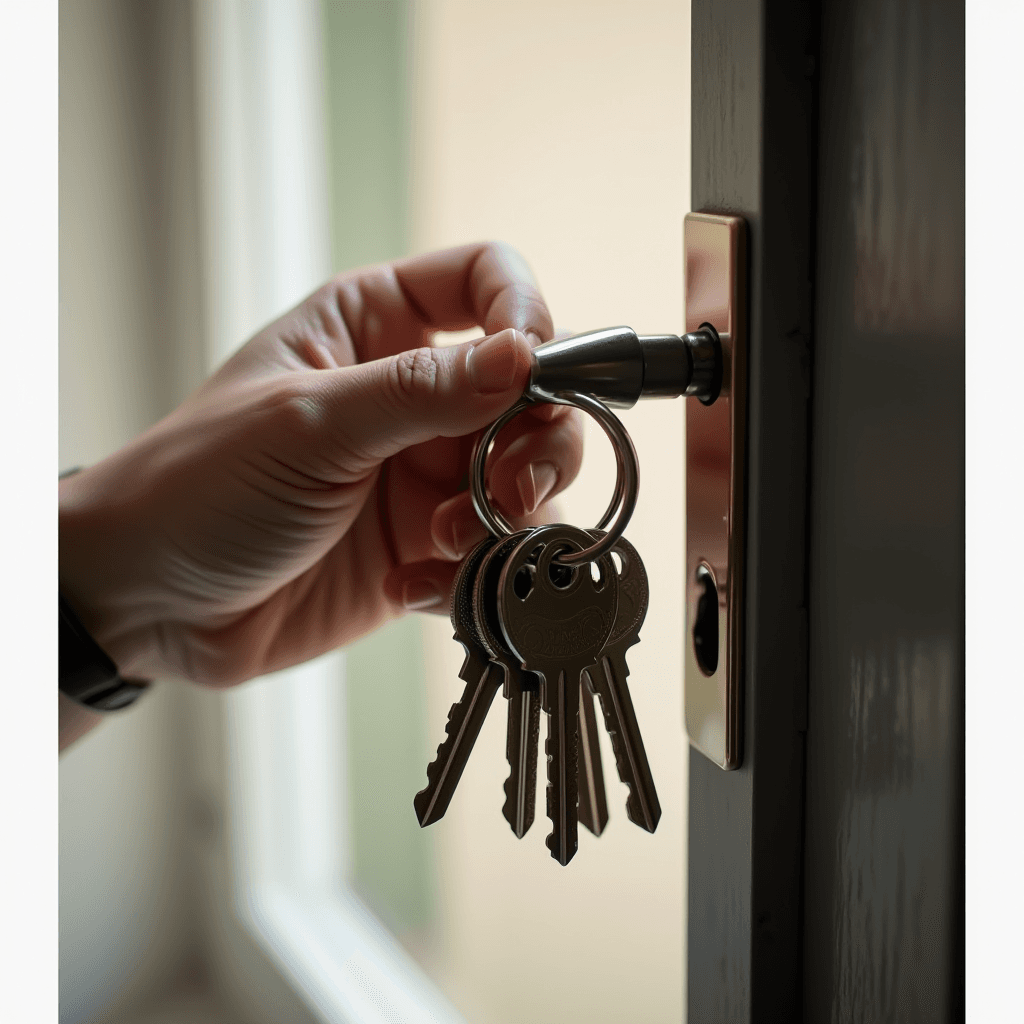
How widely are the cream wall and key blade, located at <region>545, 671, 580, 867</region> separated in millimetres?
321

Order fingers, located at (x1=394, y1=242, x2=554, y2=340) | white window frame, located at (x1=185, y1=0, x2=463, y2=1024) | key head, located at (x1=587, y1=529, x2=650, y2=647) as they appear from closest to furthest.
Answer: key head, located at (x1=587, y1=529, x2=650, y2=647) → fingers, located at (x1=394, y1=242, x2=554, y2=340) → white window frame, located at (x1=185, y1=0, x2=463, y2=1024)

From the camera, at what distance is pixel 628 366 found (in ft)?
1.26

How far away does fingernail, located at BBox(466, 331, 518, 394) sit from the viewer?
407 mm

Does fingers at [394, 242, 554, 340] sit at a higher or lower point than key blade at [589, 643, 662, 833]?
higher

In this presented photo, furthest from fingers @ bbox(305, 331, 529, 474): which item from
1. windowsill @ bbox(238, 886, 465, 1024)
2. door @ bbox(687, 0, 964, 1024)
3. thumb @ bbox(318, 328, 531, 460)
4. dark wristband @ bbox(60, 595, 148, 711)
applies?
windowsill @ bbox(238, 886, 465, 1024)

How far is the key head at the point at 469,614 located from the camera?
41 centimetres

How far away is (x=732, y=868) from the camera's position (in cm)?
41

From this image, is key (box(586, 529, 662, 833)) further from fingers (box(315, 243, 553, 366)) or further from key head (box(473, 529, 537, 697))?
fingers (box(315, 243, 553, 366))

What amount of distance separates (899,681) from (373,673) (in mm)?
1087

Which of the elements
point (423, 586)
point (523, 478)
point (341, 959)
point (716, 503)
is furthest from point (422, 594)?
point (341, 959)

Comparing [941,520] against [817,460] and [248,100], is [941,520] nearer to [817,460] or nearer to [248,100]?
[817,460]

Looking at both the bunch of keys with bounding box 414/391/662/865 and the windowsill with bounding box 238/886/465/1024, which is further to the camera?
the windowsill with bounding box 238/886/465/1024

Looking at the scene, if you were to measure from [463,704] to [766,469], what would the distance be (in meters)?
0.15
